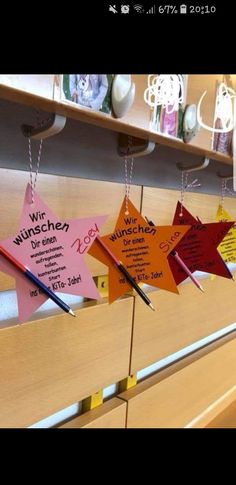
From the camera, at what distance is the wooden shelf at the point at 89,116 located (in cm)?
46

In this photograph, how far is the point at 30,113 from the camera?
549 mm

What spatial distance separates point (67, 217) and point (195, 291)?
60 cm

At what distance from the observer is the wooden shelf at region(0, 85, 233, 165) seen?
464 mm

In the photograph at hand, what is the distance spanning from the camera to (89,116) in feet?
1.85

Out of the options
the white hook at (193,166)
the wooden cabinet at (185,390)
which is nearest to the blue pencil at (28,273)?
the wooden cabinet at (185,390)

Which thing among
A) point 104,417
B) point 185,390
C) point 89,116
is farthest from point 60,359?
point 185,390

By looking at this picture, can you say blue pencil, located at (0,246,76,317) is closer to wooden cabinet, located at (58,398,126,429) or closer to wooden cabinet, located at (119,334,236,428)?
wooden cabinet, located at (58,398,126,429)
